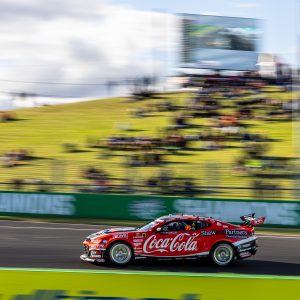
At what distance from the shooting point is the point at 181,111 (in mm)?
41719

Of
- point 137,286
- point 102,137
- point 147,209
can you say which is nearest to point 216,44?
point 102,137

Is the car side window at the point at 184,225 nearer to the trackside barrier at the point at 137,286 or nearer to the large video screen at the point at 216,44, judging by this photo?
the trackside barrier at the point at 137,286

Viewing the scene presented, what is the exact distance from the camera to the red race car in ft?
46.7

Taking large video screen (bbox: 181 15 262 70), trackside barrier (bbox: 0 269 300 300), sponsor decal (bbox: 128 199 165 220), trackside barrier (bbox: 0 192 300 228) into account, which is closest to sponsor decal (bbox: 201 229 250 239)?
trackside barrier (bbox: 0 192 300 228)

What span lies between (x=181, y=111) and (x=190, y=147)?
24.1 ft

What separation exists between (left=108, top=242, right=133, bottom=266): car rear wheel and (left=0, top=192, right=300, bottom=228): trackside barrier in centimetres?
930

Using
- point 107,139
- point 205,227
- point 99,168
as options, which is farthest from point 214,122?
point 205,227

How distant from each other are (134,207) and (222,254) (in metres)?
9.61

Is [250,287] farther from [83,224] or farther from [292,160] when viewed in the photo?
[292,160]

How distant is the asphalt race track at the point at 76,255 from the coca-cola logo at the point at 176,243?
0.40m

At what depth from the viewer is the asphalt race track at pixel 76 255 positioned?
46.7 feet

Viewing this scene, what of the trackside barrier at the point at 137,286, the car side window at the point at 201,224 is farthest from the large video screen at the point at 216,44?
the trackside barrier at the point at 137,286

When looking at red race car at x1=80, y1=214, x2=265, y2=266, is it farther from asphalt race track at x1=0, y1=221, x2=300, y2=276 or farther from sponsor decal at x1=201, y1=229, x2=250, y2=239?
asphalt race track at x1=0, y1=221, x2=300, y2=276

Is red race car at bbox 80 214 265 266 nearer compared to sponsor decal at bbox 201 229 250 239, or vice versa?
red race car at bbox 80 214 265 266
